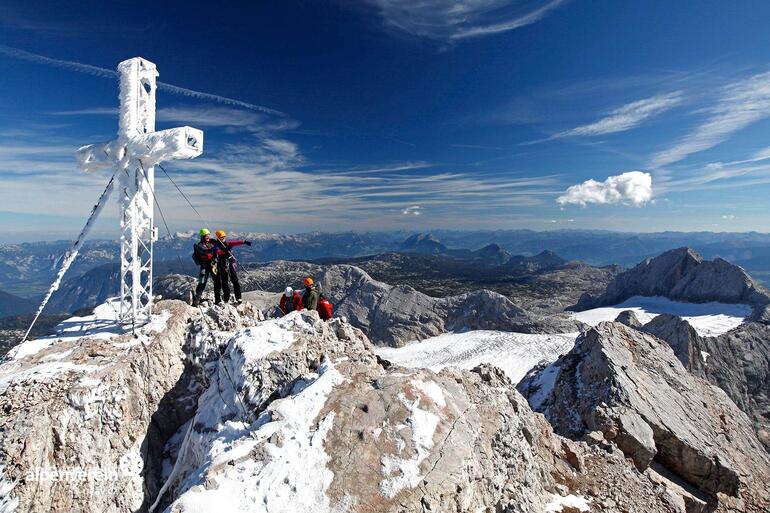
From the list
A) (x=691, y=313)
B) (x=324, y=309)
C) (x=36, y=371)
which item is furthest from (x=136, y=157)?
(x=691, y=313)

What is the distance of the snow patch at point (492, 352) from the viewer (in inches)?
3029

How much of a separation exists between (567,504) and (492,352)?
2783 inches

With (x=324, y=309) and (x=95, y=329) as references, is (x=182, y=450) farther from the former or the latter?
(x=324, y=309)

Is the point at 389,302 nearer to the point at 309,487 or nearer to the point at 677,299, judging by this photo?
the point at 677,299

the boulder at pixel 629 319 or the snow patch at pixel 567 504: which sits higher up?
the snow patch at pixel 567 504

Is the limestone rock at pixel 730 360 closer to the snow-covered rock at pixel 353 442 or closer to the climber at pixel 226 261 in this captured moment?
the snow-covered rock at pixel 353 442

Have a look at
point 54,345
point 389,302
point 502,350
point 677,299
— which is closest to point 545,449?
point 54,345

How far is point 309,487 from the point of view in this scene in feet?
31.3

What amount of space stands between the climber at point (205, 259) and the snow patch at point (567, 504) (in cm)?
1674

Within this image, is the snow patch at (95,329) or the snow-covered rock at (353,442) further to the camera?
the snow patch at (95,329)

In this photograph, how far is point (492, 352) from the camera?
8175cm

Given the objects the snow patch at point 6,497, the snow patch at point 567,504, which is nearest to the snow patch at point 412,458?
the snow patch at point 567,504

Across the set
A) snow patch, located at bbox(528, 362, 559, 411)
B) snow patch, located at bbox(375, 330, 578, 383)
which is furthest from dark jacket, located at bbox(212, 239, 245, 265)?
snow patch, located at bbox(375, 330, 578, 383)

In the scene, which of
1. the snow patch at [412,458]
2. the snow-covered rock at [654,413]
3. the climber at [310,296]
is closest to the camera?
the snow patch at [412,458]
